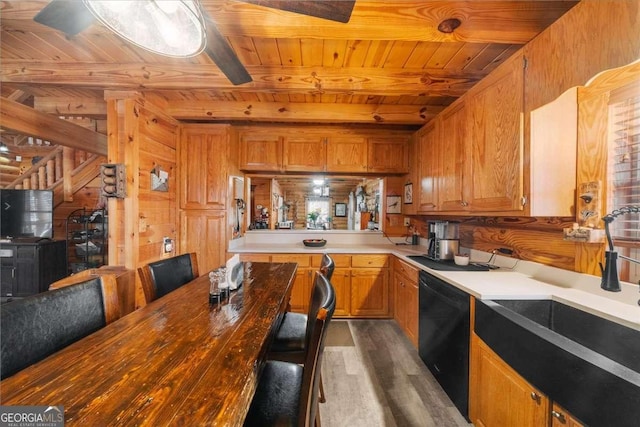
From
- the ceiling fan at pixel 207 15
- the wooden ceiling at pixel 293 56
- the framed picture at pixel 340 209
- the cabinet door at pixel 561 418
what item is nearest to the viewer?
the cabinet door at pixel 561 418

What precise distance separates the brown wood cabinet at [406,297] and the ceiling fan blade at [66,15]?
269 cm

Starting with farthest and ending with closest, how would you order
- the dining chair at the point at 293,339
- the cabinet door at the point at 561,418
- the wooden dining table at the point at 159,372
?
the dining chair at the point at 293,339 < the cabinet door at the point at 561,418 < the wooden dining table at the point at 159,372

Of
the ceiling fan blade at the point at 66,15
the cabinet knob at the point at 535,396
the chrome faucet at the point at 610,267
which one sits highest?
the ceiling fan blade at the point at 66,15

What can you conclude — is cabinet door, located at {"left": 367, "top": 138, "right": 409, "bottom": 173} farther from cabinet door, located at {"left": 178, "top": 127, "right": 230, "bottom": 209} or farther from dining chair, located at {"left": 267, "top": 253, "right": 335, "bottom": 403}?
dining chair, located at {"left": 267, "top": 253, "right": 335, "bottom": 403}

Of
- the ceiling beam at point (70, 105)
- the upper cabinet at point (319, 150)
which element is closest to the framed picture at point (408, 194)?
the upper cabinet at point (319, 150)

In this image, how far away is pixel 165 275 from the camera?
1.67 meters

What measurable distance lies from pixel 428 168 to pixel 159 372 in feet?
9.05

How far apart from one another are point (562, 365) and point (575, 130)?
4.37 feet

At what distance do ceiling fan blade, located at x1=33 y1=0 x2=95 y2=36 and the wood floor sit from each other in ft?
8.24

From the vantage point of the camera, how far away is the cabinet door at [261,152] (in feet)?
10.3

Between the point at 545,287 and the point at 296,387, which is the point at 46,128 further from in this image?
the point at 545,287

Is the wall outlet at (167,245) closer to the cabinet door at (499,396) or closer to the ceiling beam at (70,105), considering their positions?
the ceiling beam at (70,105)

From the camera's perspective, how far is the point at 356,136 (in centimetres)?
318

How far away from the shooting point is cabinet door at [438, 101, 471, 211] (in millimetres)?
2061
